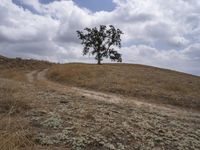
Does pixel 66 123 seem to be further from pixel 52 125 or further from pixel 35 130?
pixel 35 130

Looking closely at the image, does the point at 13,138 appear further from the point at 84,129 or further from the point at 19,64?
the point at 19,64

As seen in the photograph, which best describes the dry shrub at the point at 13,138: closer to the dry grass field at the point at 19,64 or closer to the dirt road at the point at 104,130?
the dirt road at the point at 104,130

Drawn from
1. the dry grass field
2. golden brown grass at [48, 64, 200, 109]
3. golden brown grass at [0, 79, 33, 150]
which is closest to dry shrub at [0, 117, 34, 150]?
golden brown grass at [0, 79, 33, 150]

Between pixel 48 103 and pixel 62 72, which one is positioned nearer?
pixel 48 103

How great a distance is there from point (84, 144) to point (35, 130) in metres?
1.31

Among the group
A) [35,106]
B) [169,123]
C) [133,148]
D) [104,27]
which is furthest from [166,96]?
[104,27]

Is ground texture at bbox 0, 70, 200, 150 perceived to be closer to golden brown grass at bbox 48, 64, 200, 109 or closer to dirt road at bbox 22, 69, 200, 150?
dirt road at bbox 22, 69, 200, 150

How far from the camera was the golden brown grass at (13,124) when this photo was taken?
17.9ft

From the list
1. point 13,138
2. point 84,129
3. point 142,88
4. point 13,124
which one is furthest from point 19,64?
point 13,138

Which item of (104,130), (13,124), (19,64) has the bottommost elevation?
(104,130)

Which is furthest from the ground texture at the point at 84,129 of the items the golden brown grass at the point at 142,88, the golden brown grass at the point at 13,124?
the golden brown grass at the point at 142,88

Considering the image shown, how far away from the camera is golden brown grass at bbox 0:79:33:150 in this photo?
5441 millimetres

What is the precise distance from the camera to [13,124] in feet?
23.6

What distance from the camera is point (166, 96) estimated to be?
75.5 feet
